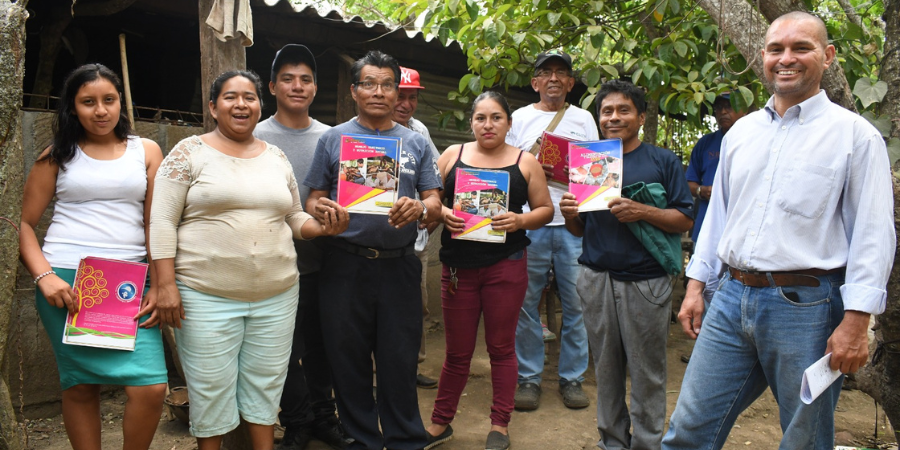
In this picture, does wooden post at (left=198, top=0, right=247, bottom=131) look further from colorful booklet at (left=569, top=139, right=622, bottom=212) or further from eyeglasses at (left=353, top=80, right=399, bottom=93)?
colorful booklet at (left=569, top=139, right=622, bottom=212)

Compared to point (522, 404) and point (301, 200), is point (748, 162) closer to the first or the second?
point (301, 200)

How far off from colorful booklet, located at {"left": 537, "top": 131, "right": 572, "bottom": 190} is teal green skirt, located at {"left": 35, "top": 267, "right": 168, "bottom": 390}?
2.34 metres

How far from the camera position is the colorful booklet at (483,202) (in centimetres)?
351

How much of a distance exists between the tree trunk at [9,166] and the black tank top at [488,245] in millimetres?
2058

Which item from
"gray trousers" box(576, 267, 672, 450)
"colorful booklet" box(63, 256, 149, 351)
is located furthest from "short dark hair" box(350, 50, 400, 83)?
"gray trousers" box(576, 267, 672, 450)

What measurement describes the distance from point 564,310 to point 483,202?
159cm

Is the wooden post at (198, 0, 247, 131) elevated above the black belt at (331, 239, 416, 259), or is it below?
above

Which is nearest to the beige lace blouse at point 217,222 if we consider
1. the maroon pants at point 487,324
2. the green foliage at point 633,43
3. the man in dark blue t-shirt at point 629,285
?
the maroon pants at point 487,324

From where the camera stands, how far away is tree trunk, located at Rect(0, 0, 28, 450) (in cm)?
259

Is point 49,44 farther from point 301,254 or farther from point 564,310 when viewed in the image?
point 564,310

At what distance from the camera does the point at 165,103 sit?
269 inches

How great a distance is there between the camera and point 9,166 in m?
2.66

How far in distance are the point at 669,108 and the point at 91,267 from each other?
4108 millimetres

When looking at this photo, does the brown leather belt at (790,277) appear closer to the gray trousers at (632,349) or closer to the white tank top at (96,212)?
the gray trousers at (632,349)
